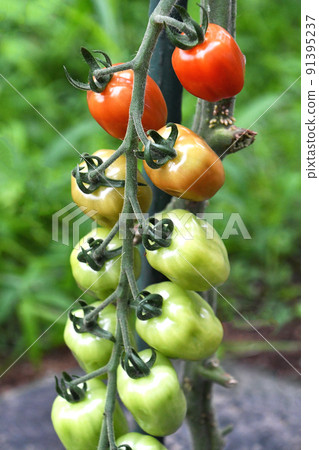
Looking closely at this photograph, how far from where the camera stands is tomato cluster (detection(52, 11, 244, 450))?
406 millimetres

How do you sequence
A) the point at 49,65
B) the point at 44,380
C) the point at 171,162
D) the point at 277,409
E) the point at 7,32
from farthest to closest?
the point at 49,65
the point at 7,32
the point at 44,380
the point at 277,409
the point at 171,162

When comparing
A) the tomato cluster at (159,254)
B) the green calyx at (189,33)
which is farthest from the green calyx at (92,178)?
the green calyx at (189,33)

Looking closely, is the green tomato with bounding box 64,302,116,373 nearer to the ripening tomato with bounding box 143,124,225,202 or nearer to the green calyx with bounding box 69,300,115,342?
the green calyx with bounding box 69,300,115,342

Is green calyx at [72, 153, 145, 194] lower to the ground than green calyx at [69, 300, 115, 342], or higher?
higher

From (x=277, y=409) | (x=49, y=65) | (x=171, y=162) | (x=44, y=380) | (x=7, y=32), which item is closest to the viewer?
(x=171, y=162)

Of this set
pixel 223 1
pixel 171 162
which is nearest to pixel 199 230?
pixel 171 162

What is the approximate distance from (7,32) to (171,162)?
130cm

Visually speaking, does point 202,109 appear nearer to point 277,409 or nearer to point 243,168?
point 277,409

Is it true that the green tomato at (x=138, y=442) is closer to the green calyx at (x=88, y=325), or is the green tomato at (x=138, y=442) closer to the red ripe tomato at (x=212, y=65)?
the green calyx at (x=88, y=325)

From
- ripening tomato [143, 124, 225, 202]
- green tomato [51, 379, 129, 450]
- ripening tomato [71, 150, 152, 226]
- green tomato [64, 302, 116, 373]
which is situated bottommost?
green tomato [51, 379, 129, 450]

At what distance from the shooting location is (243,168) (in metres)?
1.36

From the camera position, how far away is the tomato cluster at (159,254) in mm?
406

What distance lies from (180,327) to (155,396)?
0.18 ft

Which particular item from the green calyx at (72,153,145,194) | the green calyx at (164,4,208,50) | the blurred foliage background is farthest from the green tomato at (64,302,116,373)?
the blurred foliage background
